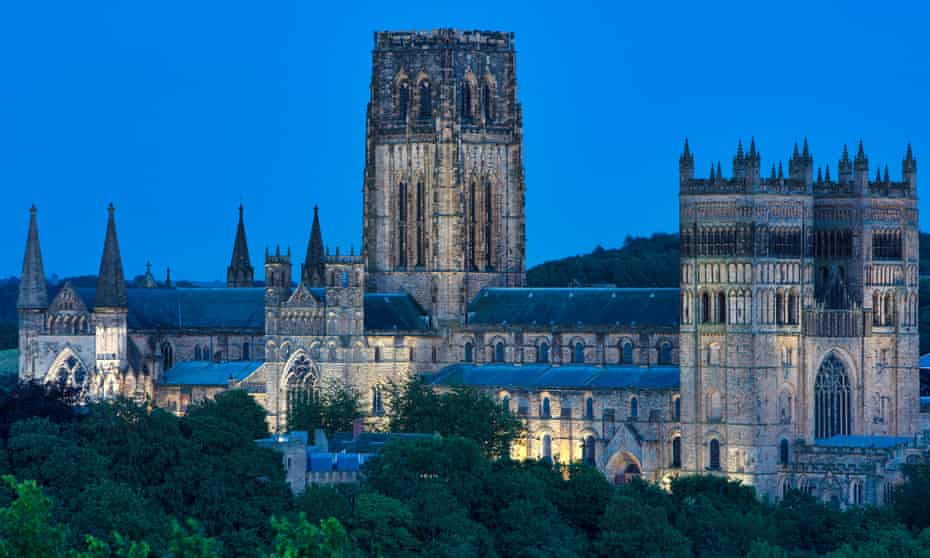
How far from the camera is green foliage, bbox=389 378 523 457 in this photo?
14588cm

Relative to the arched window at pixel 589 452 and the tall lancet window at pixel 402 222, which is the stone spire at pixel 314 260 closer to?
the tall lancet window at pixel 402 222

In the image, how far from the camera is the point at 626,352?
15225 cm

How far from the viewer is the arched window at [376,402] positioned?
510 ft

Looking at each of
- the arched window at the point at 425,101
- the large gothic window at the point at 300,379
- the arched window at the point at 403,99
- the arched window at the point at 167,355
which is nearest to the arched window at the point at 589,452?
the large gothic window at the point at 300,379

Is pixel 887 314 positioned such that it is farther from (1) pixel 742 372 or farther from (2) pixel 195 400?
(2) pixel 195 400

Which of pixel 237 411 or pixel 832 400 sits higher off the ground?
pixel 832 400

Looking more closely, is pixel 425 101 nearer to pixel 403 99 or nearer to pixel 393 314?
pixel 403 99

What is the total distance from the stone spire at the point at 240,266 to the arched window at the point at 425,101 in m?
18.1

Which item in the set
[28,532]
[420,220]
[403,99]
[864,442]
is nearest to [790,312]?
[864,442]

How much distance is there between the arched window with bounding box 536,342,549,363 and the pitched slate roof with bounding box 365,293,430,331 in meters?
6.20

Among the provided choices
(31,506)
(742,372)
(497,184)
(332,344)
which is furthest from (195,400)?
(31,506)

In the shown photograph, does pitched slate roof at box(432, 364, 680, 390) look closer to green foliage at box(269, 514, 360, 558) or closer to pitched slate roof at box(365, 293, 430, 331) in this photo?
pitched slate roof at box(365, 293, 430, 331)

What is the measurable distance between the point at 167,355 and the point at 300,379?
10.9 metres

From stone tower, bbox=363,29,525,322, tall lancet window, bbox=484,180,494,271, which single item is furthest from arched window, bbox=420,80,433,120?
tall lancet window, bbox=484,180,494,271
